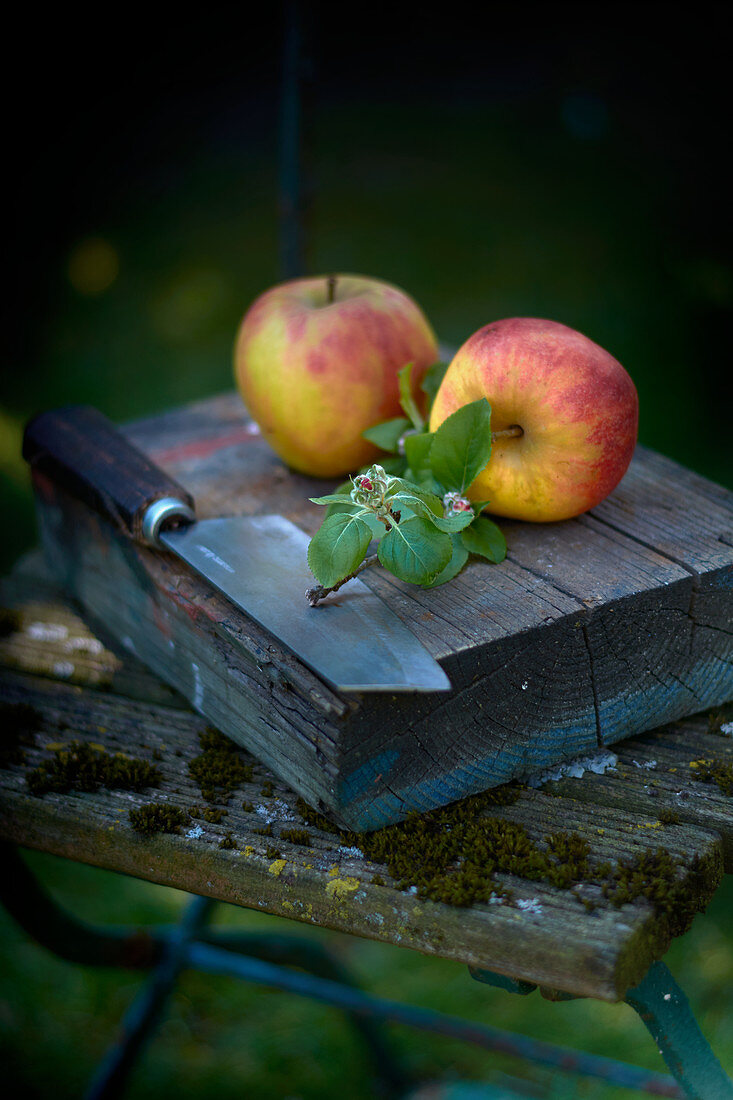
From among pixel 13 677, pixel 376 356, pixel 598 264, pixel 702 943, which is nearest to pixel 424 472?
pixel 376 356

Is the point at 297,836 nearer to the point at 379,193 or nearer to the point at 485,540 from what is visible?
the point at 485,540

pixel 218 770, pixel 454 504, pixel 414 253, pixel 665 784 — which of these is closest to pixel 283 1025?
pixel 218 770

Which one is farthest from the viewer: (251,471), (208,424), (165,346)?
(165,346)

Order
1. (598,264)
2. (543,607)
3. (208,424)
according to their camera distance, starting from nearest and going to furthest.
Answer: (543,607) → (208,424) → (598,264)

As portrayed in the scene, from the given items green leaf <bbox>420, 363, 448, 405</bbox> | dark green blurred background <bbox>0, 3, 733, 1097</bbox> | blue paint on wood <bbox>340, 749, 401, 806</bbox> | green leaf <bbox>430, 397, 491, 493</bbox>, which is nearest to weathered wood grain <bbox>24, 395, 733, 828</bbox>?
blue paint on wood <bbox>340, 749, 401, 806</bbox>

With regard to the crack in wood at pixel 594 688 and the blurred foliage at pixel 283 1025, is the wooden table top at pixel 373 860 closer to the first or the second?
the crack in wood at pixel 594 688

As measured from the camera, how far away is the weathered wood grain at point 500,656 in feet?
2.71

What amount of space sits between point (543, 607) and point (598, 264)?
205cm

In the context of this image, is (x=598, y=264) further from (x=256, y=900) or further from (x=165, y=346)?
(x=256, y=900)

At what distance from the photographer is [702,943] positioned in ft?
6.33

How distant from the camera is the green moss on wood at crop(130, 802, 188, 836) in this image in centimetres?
87

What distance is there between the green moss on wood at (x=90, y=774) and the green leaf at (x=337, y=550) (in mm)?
313

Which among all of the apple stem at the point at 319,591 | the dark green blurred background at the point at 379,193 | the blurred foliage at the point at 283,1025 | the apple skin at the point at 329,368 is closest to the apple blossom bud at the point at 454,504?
the apple stem at the point at 319,591

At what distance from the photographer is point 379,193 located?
9.73 feet
